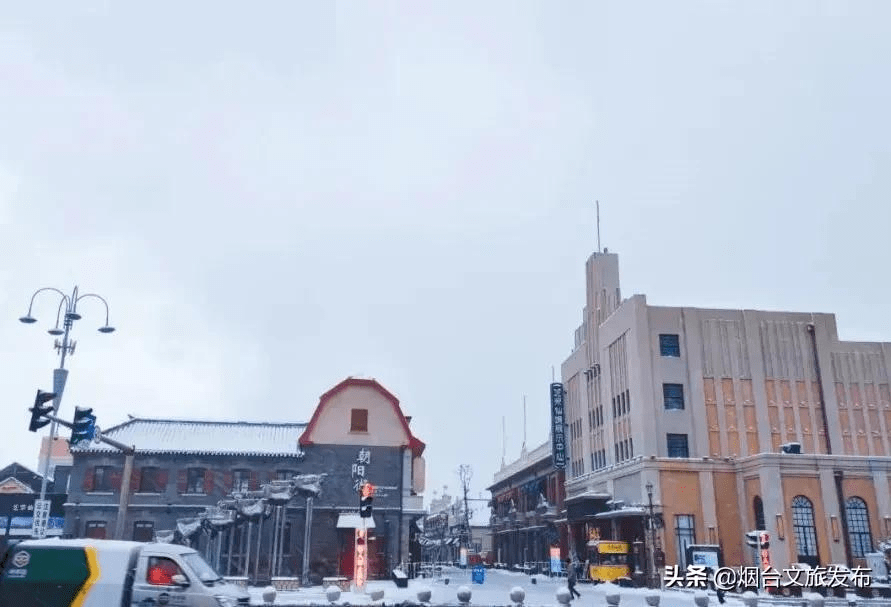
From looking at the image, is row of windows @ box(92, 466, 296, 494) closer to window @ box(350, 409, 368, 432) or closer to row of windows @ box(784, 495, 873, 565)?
window @ box(350, 409, 368, 432)

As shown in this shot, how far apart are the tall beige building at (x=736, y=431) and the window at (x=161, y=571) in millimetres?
33139

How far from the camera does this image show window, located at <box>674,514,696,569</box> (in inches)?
1706

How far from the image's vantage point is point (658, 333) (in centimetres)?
4912

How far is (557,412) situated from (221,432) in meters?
32.9

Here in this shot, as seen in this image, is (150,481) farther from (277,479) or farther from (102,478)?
(277,479)

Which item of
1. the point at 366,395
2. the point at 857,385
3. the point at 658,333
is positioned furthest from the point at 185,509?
the point at 857,385

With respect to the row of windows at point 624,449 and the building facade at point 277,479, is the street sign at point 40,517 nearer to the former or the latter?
the building facade at point 277,479

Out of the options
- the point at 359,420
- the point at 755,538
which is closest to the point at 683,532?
the point at 755,538

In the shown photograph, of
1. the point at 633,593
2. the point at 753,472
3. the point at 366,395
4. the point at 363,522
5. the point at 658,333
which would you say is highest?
the point at 658,333

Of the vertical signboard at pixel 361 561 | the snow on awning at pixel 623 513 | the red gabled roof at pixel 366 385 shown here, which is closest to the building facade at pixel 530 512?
the snow on awning at pixel 623 513

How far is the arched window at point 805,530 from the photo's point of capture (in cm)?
3947

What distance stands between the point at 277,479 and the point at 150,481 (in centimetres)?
690

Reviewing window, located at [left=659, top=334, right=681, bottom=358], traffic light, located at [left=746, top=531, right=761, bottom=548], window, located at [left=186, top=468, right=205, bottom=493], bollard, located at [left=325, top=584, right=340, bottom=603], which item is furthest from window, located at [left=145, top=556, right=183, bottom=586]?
window, located at [left=659, top=334, right=681, bottom=358]

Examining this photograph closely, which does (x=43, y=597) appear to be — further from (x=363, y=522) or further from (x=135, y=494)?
(x=135, y=494)
